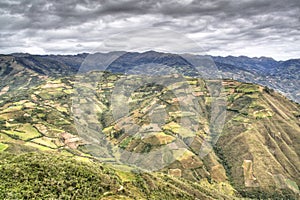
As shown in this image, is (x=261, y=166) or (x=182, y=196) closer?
(x=182, y=196)

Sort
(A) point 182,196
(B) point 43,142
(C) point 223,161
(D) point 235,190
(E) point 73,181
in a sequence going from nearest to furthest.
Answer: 1. (E) point 73,181
2. (A) point 182,196
3. (D) point 235,190
4. (B) point 43,142
5. (C) point 223,161

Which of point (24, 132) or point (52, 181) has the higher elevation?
point (52, 181)

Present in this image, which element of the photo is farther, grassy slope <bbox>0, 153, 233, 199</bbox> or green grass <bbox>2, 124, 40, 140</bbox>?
green grass <bbox>2, 124, 40, 140</bbox>

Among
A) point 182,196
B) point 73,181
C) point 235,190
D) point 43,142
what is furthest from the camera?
point 43,142

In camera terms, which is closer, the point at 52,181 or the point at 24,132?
the point at 52,181

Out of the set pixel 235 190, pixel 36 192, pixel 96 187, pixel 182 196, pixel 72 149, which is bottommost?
pixel 235 190

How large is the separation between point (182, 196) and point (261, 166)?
99804mm

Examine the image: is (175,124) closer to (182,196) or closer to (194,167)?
(194,167)

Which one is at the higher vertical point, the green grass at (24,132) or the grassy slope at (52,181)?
the grassy slope at (52,181)

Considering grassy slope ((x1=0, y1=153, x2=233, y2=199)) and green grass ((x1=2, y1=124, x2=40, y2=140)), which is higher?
grassy slope ((x1=0, y1=153, x2=233, y2=199))

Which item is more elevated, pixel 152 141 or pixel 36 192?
pixel 36 192

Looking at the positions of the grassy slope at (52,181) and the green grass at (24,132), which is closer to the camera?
the grassy slope at (52,181)

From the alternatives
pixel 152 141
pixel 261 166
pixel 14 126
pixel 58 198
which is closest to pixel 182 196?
pixel 58 198

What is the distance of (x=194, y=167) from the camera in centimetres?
17000
